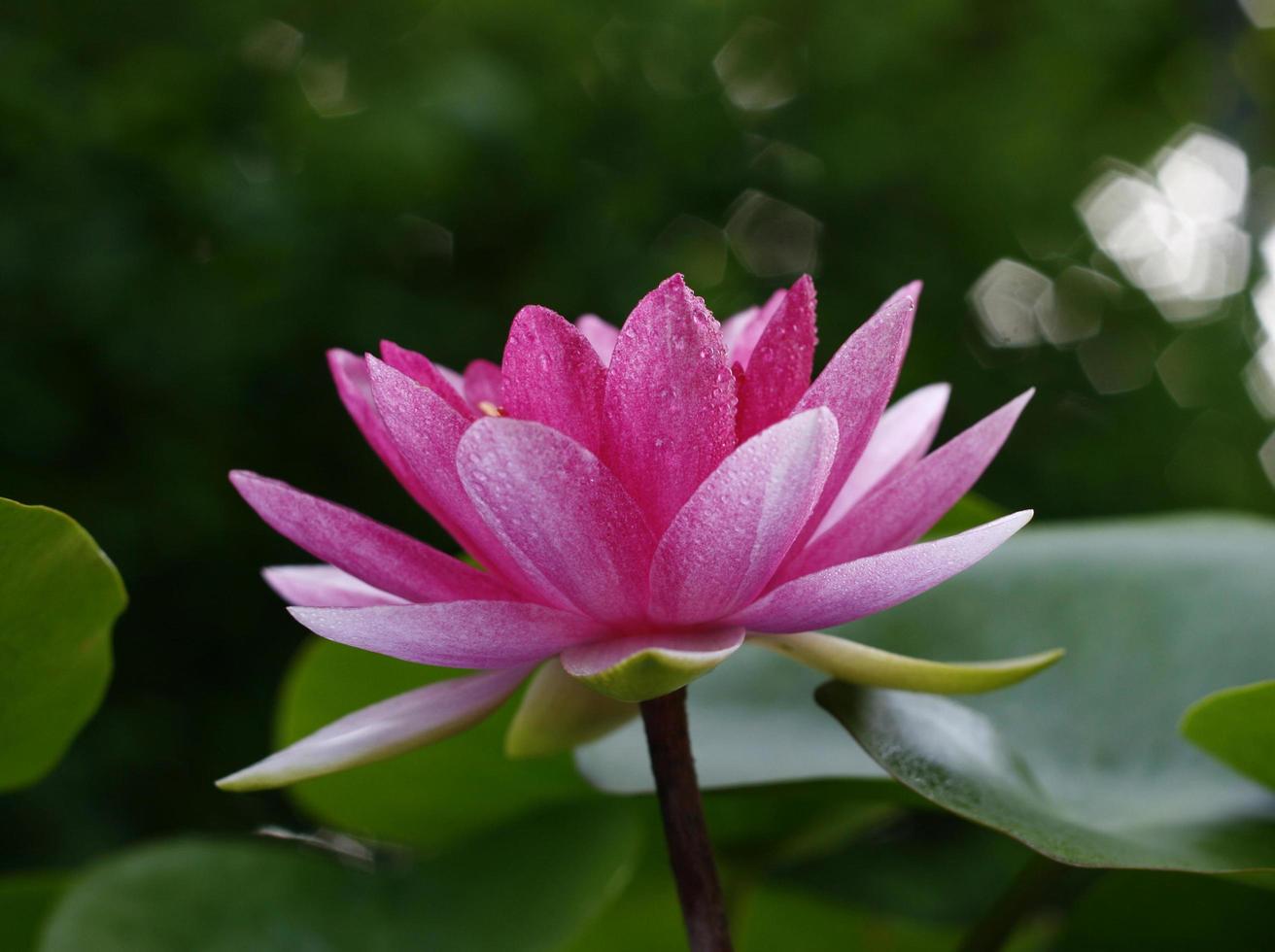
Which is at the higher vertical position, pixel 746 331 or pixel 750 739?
pixel 746 331

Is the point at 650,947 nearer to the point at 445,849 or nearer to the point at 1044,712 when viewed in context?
the point at 445,849

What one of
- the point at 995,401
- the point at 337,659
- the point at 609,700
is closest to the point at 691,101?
the point at 995,401

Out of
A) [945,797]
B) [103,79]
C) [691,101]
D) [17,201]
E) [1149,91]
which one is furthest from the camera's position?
[1149,91]

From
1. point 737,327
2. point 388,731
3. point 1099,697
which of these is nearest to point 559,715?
point 388,731

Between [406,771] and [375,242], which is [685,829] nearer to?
[406,771]

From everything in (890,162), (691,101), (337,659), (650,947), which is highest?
(691,101)

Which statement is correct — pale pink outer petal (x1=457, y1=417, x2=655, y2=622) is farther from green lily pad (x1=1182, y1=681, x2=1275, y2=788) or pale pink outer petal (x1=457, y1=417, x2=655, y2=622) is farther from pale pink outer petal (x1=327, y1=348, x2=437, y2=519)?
green lily pad (x1=1182, y1=681, x2=1275, y2=788)
